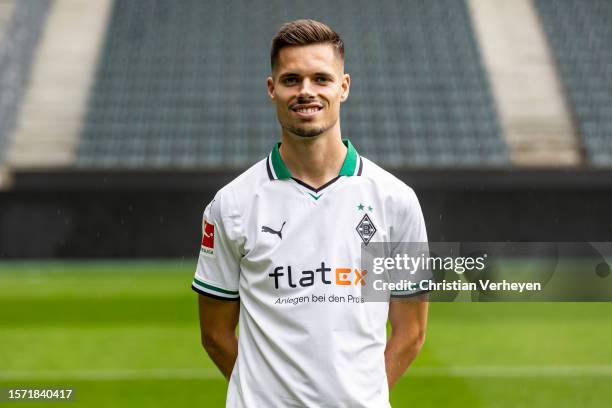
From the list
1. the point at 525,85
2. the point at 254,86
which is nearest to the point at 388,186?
the point at 254,86

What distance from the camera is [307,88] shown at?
1.95 m

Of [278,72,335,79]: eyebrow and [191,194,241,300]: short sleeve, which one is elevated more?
[278,72,335,79]: eyebrow

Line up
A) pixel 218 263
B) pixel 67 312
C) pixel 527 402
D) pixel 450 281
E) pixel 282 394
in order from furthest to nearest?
pixel 67 312
pixel 527 402
pixel 450 281
pixel 218 263
pixel 282 394

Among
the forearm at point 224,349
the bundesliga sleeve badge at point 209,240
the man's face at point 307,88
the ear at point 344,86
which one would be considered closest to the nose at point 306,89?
the man's face at point 307,88

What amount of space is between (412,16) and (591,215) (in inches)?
421

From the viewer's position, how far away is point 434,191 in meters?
13.2

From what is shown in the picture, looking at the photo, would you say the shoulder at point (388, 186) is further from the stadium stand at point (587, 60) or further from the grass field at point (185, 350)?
the stadium stand at point (587, 60)

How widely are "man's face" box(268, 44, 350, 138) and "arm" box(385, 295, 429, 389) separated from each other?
0.51 m

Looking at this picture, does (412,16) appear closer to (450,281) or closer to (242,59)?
(242,59)

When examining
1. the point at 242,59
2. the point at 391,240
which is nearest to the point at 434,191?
the point at 242,59

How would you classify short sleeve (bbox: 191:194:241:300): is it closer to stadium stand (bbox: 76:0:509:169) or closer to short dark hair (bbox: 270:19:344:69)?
short dark hair (bbox: 270:19:344:69)

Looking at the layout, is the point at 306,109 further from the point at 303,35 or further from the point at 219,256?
the point at 219,256

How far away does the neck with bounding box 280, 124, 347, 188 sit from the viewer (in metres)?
2.06

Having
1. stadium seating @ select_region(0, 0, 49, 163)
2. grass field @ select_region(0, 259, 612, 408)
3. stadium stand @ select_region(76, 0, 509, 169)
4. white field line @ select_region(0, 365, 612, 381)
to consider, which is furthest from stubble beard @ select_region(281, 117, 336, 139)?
stadium seating @ select_region(0, 0, 49, 163)
